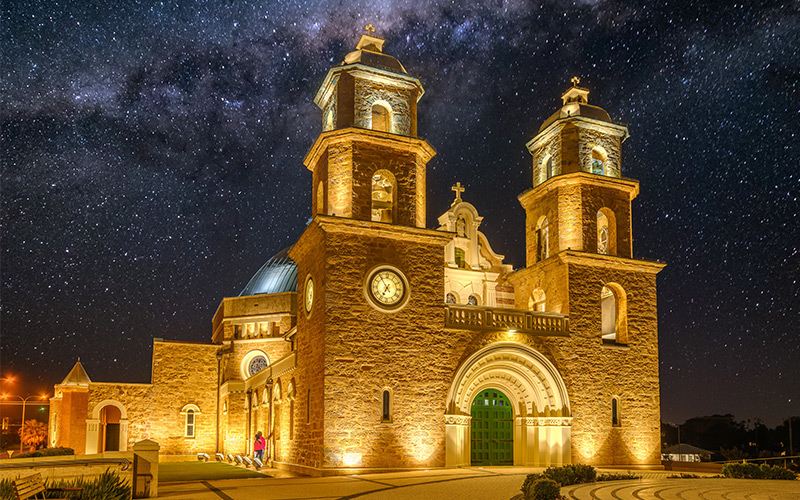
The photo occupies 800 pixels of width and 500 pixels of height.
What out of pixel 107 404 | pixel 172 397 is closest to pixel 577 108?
pixel 172 397

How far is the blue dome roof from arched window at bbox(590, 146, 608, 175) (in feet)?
59.8

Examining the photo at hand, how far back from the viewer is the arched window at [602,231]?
26.9 m

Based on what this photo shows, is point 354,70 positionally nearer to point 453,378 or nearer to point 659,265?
point 453,378

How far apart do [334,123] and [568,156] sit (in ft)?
28.7

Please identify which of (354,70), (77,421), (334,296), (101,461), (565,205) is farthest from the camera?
(77,421)

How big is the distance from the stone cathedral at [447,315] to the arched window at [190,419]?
25.8ft

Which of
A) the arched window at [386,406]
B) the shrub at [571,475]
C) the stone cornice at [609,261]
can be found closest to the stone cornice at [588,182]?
the stone cornice at [609,261]

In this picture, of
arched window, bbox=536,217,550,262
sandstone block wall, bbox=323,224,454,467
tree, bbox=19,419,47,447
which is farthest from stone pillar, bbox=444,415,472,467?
tree, bbox=19,419,47,447

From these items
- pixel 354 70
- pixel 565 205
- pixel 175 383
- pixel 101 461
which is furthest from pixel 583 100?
pixel 175 383

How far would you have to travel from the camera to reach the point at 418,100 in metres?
23.8

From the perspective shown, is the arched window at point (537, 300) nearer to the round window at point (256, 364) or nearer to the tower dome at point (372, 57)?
the tower dome at point (372, 57)

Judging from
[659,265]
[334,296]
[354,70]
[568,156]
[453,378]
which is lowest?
[453,378]

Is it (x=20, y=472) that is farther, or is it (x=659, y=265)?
(x=659, y=265)

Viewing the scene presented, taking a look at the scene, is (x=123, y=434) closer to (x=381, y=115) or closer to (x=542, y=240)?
(x=381, y=115)
